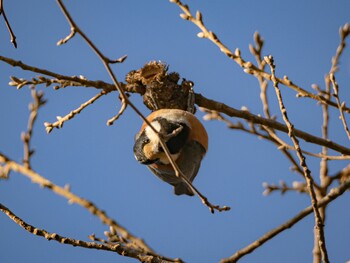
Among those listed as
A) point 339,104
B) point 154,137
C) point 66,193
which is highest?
point 339,104

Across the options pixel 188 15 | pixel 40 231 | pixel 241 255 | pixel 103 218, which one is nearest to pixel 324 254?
pixel 241 255

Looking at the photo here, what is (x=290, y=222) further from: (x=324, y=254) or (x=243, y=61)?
(x=243, y=61)

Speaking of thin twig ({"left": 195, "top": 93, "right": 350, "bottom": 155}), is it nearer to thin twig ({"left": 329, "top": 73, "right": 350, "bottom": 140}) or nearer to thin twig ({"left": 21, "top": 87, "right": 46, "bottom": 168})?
thin twig ({"left": 329, "top": 73, "right": 350, "bottom": 140})

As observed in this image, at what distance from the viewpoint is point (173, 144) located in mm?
3014

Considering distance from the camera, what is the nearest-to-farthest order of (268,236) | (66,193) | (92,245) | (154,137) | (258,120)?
(66,193), (268,236), (92,245), (154,137), (258,120)

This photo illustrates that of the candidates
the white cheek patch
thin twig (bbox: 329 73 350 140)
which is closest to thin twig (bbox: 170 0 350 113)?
thin twig (bbox: 329 73 350 140)

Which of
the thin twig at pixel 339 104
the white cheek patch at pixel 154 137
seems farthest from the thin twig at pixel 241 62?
the white cheek patch at pixel 154 137

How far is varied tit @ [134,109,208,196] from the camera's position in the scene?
9.75 ft

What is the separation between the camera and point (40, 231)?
225 cm

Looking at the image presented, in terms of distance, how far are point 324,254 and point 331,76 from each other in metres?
1.34

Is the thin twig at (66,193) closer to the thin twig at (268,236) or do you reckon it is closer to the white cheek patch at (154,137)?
the thin twig at (268,236)

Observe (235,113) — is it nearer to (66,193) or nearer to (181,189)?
(181,189)

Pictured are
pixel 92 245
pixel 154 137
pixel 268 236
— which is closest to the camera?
pixel 268 236

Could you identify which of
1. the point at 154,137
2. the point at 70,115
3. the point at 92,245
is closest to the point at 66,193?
the point at 92,245
